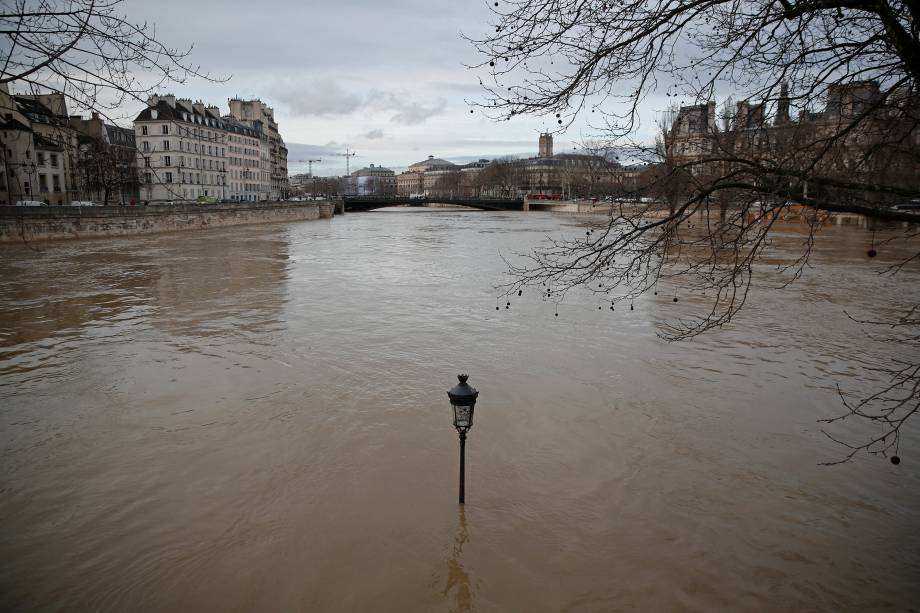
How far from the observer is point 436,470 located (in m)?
6.75

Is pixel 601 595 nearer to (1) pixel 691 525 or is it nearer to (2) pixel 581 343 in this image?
(1) pixel 691 525

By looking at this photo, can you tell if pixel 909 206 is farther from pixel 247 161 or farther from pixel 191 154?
pixel 247 161

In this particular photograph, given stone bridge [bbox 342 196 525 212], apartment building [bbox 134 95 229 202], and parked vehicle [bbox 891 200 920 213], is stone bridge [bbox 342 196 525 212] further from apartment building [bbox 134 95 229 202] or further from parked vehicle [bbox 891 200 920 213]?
parked vehicle [bbox 891 200 920 213]

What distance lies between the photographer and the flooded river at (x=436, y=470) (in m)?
4.96

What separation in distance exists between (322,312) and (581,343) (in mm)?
6504

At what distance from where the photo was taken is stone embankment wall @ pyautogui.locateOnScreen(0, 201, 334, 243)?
29594mm

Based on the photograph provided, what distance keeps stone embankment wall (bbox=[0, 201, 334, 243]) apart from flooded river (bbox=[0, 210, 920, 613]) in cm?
1750

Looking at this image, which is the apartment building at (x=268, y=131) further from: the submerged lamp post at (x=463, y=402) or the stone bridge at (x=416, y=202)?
the submerged lamp post at (x=463, y=402)

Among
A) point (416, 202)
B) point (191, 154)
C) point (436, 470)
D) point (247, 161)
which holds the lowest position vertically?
point (436, 470)

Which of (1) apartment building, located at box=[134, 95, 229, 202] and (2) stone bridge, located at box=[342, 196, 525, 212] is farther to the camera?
(2) stone bridge, located at box=[342, 196, 525, 212]

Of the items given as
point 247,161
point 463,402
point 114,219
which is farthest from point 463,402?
point 247,161

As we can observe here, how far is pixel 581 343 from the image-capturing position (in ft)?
39.5

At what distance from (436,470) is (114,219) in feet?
119

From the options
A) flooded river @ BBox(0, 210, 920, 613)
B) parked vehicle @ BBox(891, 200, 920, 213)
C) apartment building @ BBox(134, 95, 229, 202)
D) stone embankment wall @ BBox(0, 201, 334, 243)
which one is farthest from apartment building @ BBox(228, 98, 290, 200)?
parked vehicle @ BBox(891, 200, 920, 213)
